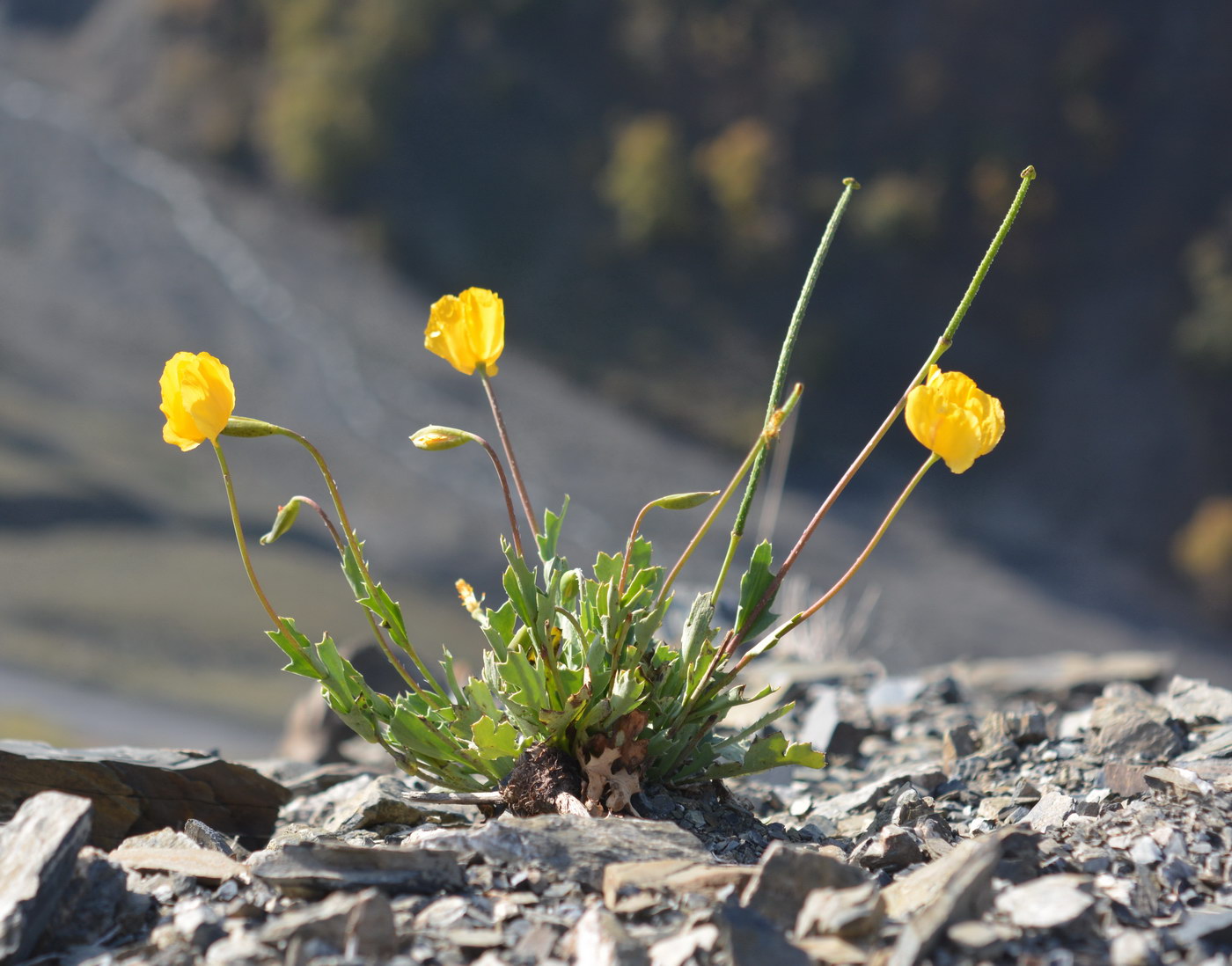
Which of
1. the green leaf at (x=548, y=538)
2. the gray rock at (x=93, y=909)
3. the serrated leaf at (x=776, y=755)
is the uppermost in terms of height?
the green leaf at (x=548, y=538)

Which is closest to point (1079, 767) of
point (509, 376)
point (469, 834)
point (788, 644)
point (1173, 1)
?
point (469, 834)

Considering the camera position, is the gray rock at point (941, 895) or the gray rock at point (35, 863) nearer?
the gray rock at point (941, 895)

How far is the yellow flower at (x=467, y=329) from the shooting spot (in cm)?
173

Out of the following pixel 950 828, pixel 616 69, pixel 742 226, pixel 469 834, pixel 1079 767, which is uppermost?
pixel 616 69

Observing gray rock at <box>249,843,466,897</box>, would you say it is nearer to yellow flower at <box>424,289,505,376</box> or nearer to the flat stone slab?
yellow flower at <box>424,289,505,376</box>

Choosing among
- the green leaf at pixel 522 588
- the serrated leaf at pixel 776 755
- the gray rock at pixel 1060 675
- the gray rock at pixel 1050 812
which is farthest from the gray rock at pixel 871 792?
the gray rock at pixel 1060 675

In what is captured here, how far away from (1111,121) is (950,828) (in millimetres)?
21252

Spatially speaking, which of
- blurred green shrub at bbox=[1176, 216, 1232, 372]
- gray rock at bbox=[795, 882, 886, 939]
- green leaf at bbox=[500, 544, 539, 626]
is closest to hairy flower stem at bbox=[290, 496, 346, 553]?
green leaf at bbox=[500, 544, 539, 626]

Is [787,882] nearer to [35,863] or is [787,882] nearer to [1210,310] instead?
[35,863]

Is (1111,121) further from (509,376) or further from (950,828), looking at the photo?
(950,828)

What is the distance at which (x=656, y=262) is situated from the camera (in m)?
18.4

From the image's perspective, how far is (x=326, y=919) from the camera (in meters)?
1.31

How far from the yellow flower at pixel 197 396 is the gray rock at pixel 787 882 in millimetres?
1037

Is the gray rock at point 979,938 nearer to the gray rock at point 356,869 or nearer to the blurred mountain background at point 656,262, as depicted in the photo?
the gray rock at point 356,869
